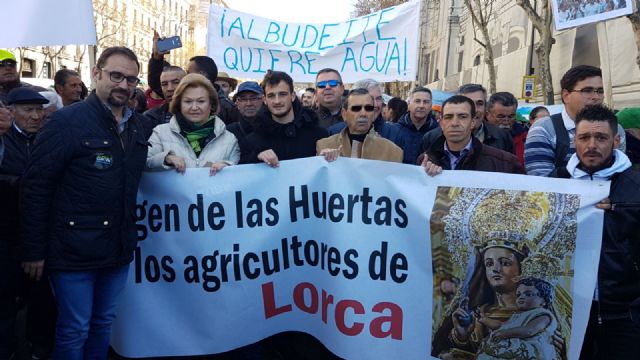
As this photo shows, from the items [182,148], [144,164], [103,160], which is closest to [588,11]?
[182,148]

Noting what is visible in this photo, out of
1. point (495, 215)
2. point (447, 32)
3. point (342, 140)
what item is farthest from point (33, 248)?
point (447, 32)

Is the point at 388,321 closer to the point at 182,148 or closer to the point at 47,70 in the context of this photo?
the point at 182,148

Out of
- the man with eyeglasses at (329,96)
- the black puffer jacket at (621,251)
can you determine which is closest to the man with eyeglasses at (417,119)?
the man with eyeglasses at (329,96)

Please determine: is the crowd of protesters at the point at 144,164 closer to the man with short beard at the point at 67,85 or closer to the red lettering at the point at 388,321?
the red lettering at the point at 388,321

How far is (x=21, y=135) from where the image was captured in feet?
11.6

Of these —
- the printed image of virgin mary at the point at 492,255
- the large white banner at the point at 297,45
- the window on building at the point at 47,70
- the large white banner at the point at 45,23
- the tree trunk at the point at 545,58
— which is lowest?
the printed image of virgin mary at the point at 492,255

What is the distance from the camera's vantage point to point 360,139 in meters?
3.84

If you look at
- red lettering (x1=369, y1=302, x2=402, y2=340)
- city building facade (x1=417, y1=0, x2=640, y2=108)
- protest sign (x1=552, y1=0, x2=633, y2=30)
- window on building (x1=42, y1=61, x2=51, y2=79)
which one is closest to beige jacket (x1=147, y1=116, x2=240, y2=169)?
red lettering (x1=369, y1=302, x2=402, y2=340)

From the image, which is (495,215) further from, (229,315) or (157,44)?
(157,44)

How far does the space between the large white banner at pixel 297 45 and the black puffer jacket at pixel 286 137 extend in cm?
368

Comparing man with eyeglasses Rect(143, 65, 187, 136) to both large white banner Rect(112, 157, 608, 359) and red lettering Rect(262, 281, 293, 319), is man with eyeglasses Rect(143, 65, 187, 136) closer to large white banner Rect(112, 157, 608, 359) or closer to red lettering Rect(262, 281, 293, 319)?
large white banner Rect(112, 157, 608, 359)

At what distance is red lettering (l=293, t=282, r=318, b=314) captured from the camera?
3428 mm

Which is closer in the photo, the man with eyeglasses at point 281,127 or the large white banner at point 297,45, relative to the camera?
the man with eyeglasses at point 281,127

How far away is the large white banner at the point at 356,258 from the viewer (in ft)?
9.61
